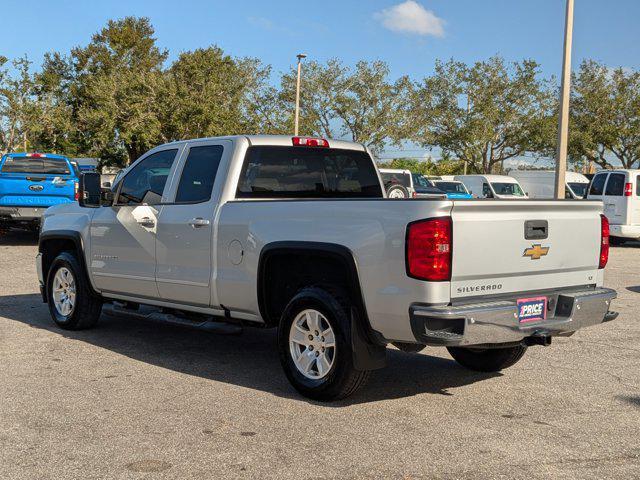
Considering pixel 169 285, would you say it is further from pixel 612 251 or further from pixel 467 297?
pixel 612 251

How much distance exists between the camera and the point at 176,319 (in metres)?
6.91

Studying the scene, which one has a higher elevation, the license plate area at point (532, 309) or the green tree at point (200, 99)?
the green tree at point (200, 99)

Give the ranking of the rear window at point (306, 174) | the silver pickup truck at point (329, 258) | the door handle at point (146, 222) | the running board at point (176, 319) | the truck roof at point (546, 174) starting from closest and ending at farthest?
1. the silver pickup truck at point (329, 258)
2. the running board at point (176, 319)
3. the rear window at point (306, 174)
4. the door handle at point (146, 222)
5. the truck roof at point (546, 174)

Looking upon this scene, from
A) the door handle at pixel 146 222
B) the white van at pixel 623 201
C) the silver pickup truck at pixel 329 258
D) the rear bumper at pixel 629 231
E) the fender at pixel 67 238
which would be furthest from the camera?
the rear bumper at pixel 629 231

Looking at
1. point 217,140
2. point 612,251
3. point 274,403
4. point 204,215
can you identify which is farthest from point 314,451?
point 612,251

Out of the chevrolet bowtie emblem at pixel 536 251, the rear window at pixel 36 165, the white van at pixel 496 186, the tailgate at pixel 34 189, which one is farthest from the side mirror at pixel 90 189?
the white van at pixel 496 186

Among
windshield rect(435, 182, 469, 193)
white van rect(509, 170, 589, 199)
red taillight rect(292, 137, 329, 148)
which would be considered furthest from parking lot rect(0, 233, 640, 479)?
white van rect(509, 170, 589, 199)

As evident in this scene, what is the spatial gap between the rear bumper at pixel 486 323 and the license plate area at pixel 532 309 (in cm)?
4

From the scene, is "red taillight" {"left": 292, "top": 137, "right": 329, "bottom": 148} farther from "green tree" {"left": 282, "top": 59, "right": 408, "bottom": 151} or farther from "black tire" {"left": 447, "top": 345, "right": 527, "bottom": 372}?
"green tree" {"left": 282, "top": 59, "right": 408, "bottom": 151}

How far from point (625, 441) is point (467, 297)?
4.19 feet

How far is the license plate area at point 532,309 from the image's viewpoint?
206 inches

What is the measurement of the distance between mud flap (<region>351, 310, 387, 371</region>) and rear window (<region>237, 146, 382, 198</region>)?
175cm

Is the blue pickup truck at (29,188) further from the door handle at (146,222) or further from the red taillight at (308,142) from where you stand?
the red taillight at (308,142)

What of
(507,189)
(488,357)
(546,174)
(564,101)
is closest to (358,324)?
(488,357)
